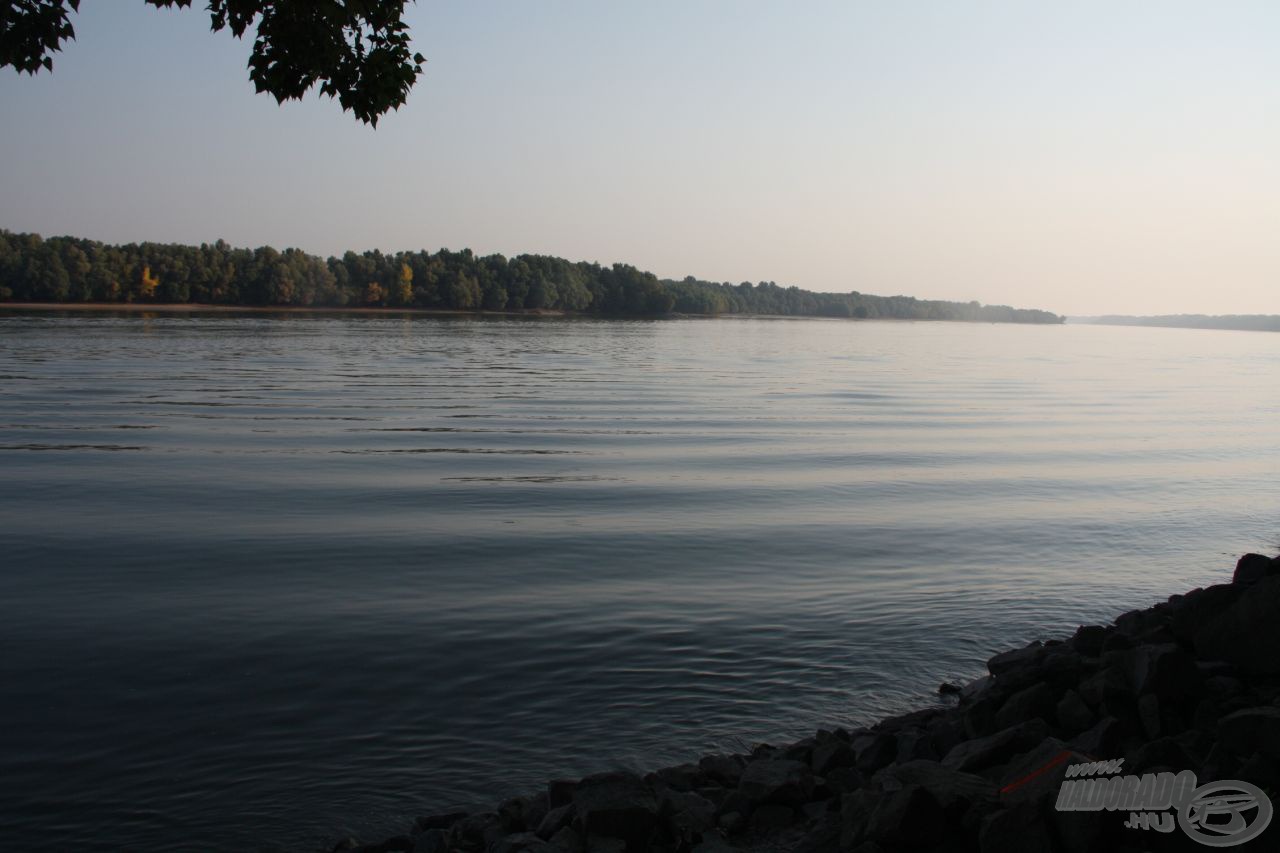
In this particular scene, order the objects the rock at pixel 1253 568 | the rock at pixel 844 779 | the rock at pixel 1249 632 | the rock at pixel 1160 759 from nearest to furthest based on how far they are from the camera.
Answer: the rock at pixel 1160 759
the rock at pixel 844 779
the rock at pixel 1249 632
the rock at pixel 1253 568

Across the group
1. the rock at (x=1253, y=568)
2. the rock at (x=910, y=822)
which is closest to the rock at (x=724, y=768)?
the rock at (x=910, y=822)

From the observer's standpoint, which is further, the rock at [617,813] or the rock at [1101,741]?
the rock at [1101,741]

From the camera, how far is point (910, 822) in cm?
541

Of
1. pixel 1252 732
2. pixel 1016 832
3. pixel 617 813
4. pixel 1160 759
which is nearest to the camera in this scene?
pixel 1016 832

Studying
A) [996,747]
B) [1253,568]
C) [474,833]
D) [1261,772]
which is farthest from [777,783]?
[1253,568]

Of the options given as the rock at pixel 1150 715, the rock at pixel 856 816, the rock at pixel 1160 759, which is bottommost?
the rock at pixel 856 816

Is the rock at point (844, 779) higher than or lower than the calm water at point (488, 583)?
higher

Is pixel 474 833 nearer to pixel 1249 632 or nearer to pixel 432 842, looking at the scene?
pixel 432 842

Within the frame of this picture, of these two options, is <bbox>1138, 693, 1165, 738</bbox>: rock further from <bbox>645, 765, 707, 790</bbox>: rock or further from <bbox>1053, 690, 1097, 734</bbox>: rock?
<bbox>645, 765, 707, 790</bbox>: rock

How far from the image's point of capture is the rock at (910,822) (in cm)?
541

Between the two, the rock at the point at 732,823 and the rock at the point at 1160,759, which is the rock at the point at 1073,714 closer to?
the rock at the point at 1160,759

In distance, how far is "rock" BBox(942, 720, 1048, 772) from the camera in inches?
257

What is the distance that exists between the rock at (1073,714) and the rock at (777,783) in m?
1.82

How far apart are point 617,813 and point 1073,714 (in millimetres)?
3311
